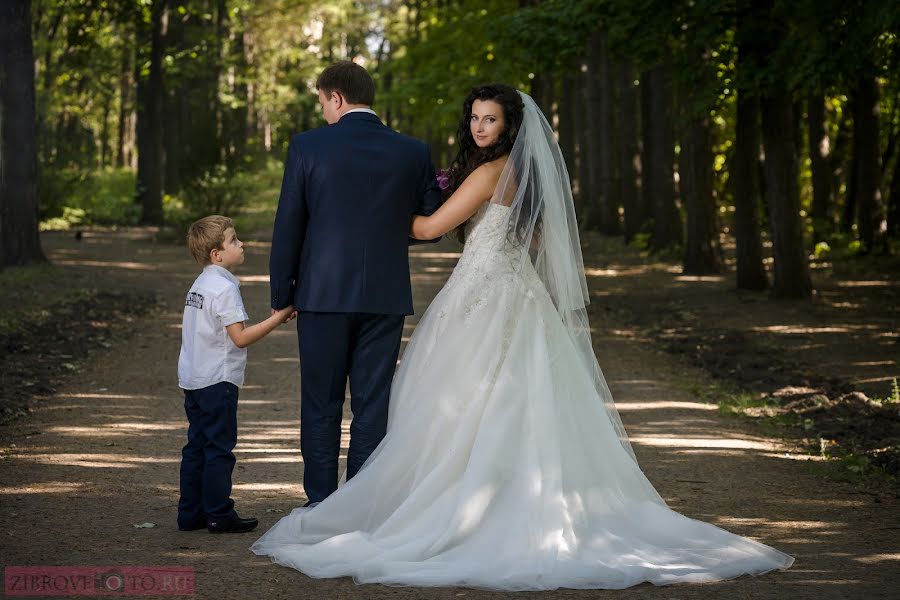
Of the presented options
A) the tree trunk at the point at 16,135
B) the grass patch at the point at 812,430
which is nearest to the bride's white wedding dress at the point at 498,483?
the grass patch at the point at 812,430

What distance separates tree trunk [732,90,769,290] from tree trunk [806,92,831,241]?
6650 millimetres

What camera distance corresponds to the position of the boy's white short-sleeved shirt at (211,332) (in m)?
6.05

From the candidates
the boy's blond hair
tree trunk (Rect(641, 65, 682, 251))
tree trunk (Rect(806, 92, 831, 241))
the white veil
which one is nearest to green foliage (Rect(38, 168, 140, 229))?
tree trunk (Rect(641, 65, 682, 251))

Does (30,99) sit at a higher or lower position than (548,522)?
higher

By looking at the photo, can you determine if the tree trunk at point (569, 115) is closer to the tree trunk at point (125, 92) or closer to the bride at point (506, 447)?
the tree trunk at point (125, 92)

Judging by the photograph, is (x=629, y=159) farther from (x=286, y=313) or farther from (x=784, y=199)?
(x=286, y=313)

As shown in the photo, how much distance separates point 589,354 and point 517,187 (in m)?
0.96

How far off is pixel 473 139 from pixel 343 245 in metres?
0.91

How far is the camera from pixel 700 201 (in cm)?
2139

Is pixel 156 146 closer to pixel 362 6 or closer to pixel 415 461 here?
pixel 362 6

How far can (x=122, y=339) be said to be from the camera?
14.4 meters

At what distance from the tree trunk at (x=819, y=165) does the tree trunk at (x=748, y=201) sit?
21.8 feet

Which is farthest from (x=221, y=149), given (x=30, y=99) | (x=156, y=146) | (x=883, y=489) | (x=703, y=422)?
(x=883, y=489)

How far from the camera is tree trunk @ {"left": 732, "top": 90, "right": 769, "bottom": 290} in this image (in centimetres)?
1886
